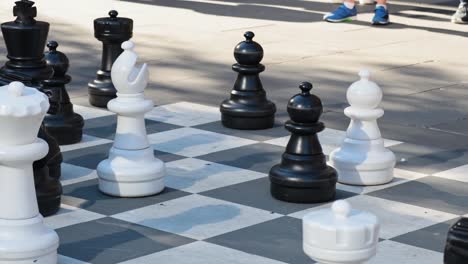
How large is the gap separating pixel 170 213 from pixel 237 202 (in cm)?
31

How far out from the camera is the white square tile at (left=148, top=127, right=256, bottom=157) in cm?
574

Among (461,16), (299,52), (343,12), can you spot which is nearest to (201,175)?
(299,52)

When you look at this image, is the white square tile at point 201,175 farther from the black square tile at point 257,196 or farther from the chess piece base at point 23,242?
the chess piece base at point 23,242

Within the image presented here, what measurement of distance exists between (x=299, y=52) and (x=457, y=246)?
19.8 ft

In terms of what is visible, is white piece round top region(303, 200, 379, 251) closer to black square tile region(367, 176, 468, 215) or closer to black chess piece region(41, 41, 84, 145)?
black square tile region(367, 176, 468, 215)

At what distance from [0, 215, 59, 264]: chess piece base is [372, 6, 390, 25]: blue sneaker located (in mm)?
6505

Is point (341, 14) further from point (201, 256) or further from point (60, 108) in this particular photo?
point (201, 256)

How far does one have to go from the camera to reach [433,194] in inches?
199

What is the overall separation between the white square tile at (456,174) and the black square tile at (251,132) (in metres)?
1.00

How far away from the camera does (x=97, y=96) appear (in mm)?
6656

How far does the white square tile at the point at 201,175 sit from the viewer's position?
513 centimetres

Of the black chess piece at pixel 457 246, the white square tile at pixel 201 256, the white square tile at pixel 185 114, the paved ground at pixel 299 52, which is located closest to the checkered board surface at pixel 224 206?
the white square tile at pixel 201 256

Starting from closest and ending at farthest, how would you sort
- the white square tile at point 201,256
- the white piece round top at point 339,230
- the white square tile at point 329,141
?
the white piece round top at point 339,230 < the white square tile at point 201,256 < the white square tile at point 329,141

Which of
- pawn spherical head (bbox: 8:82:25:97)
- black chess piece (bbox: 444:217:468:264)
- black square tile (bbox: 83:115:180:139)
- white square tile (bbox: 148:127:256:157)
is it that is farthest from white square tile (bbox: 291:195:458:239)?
black chess piece (bbox: 444:217:468:264)
